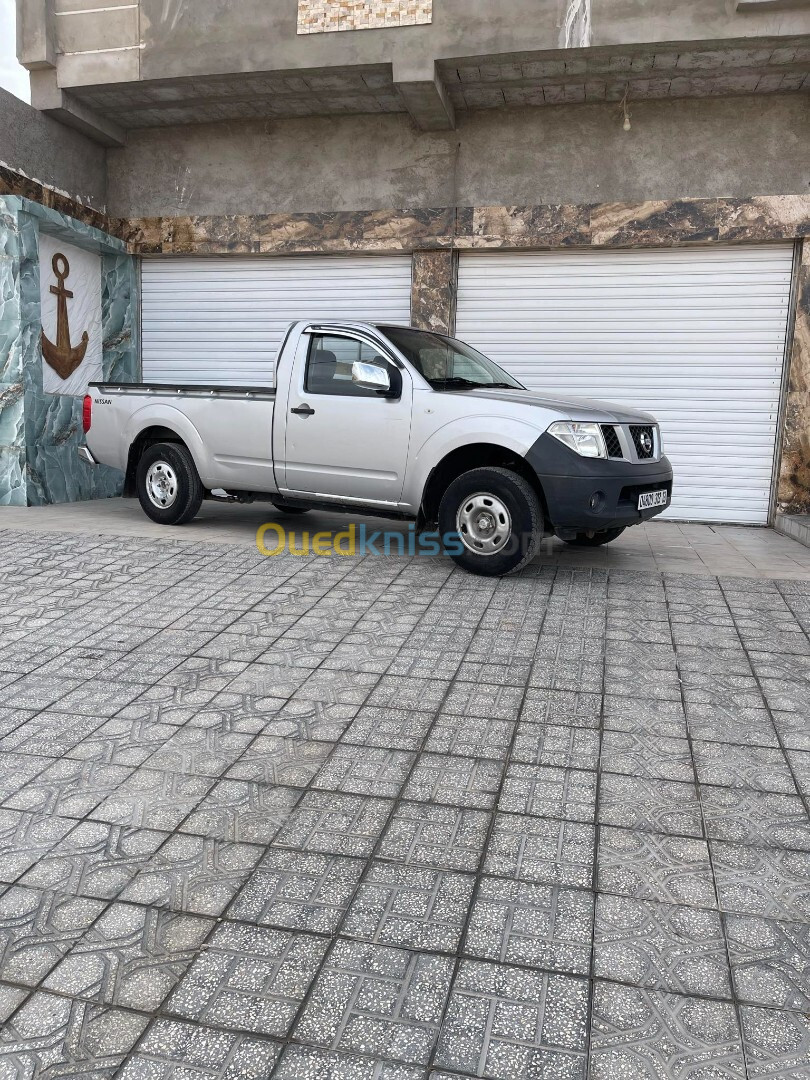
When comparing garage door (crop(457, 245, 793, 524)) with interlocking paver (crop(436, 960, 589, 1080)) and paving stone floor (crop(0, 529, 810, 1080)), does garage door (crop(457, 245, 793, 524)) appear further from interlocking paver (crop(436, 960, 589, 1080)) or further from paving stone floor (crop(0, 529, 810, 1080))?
interlocking paver (crop(436, 960, 589, 1080))

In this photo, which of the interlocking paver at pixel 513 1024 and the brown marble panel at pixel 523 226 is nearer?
the interlocking paver at pixel 513 1024

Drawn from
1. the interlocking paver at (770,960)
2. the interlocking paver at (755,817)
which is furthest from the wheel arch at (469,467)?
the interlocking paver at (770,960)

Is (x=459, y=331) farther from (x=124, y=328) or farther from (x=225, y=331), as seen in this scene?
(x=124, y=328)

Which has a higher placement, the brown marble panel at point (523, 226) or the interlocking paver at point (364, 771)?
the brown marble panel at point (523, 226)

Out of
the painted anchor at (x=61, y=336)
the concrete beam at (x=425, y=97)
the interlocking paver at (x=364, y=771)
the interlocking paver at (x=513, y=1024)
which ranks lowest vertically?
the interlocking paver at (x=513, y=1024)

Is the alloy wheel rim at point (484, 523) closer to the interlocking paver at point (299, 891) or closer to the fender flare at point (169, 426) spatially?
the fender flare at point (169, 426)

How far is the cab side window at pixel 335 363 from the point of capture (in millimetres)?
7141

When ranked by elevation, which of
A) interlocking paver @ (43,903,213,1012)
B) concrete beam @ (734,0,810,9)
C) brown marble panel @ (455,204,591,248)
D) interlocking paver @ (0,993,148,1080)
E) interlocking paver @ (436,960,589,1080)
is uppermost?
concrete beam @ (734,0,810,9)

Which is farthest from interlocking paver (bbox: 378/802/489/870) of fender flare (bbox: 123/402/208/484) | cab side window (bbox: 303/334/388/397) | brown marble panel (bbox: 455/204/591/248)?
brown marble panel (bbox: 455/204/591/248)

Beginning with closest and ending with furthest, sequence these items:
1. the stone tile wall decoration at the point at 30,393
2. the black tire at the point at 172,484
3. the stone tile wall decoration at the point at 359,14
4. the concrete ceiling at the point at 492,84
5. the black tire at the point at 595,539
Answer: the black tire at the point at 595,539 < the black tire at the point at 172,484 < the concrete ceiling at the point at 492,84 < the stone tile wall decoration at the point at 359,14 < the stone tile wall decoration at the point at 30,393

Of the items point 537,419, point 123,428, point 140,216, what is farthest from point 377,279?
point 537,419

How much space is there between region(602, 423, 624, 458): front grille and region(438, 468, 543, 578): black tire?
0.66 meters

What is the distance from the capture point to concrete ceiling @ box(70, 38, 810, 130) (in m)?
9.30

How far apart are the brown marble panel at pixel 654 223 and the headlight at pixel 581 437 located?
5312 millimetres
